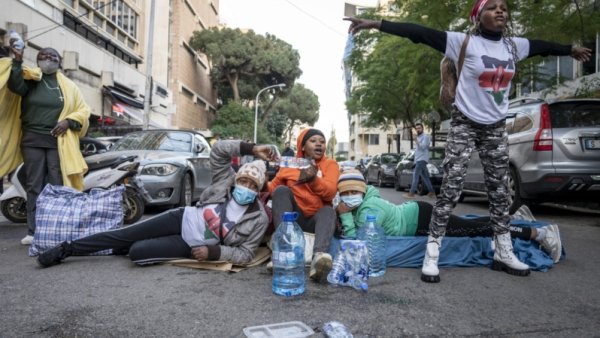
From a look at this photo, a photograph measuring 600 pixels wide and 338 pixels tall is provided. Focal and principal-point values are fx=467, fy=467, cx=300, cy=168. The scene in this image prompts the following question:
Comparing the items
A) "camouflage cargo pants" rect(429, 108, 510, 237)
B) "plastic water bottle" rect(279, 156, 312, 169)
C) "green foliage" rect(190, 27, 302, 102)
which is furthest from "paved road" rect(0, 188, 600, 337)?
"green foliage" rect(190, 27, 302, 102)

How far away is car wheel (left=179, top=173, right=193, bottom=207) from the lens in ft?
24.9

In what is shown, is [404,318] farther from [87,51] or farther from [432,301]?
[87,51]

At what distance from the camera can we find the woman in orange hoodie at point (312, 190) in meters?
3.62

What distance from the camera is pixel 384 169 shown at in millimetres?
18406

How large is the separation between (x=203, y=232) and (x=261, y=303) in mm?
1111

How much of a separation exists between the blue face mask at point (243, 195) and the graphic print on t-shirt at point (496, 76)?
78.4 inches

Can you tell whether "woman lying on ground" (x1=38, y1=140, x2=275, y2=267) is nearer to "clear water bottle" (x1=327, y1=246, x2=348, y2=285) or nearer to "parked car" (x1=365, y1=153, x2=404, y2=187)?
"clear water bottle" (x1=327, y1=246, x2=348, y2=285)

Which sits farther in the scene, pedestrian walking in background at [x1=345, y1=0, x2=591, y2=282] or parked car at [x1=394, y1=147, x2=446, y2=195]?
parked car at [x1=394, y1=147, x2=446, y2=195]

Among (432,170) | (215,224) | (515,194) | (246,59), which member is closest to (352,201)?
(215,224)

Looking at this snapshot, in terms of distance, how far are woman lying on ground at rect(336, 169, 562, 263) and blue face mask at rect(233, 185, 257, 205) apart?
2.41ft

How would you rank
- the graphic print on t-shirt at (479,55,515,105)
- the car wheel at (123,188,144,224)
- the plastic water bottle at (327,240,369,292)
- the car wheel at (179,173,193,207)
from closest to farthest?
the plastic water bottle at (327,240,369,292) < the graphic print on t-shirt at (479,55,515,105) < the car wheel at (123,188,144,224) < the car wheel at (179,173,193,207)

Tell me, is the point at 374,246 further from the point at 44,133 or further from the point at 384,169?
the point at 384,169

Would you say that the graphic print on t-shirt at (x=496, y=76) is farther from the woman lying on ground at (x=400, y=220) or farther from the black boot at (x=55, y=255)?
the black boot at (x=55, y=255)

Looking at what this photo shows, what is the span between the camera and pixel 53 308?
2.71m
